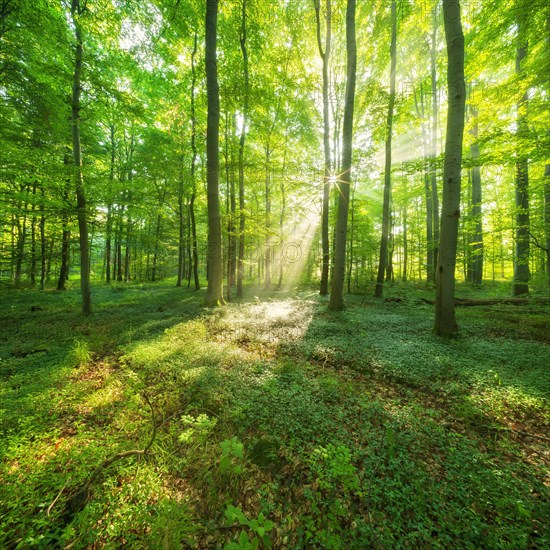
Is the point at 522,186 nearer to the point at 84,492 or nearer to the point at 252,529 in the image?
the point at 252,529

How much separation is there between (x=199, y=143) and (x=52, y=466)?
16.6 metres

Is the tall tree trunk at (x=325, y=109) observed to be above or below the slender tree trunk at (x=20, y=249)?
above

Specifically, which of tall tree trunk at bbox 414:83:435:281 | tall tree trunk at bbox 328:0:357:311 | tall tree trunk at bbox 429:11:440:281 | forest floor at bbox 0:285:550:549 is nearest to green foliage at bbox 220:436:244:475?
forest floor at bbox 0:285:550:549

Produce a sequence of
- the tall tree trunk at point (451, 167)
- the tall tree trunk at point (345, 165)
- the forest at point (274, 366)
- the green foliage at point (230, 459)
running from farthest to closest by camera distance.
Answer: the tall tree trunk at point (345, 165)
the tall tree trunk at point (451, 167)
the green foliage at point (230, 459)
the forest at point (274, 366)

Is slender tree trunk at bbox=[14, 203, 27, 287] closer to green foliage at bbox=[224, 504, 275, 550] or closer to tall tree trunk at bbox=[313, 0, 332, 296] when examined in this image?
tall tree trunk at bbox=[313, 0, 332, 296]

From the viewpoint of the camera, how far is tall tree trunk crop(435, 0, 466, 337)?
17.6 feet

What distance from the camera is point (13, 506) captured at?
1.80 meters

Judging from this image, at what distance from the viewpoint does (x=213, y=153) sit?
28.0 ft

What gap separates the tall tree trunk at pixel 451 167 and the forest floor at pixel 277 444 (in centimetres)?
101

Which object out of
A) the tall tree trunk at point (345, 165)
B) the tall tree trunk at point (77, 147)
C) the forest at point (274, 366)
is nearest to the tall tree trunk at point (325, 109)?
the forest at point (274, 366)

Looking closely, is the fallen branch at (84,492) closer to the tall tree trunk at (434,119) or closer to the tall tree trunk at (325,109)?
the tall tree trunk at (325,109)

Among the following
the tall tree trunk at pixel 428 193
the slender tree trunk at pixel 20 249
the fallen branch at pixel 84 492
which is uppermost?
the tall tree trunk at pixel 428 193

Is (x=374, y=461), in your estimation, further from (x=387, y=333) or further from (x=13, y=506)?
(x=387, y=333)

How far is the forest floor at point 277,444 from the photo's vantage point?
1.79m
